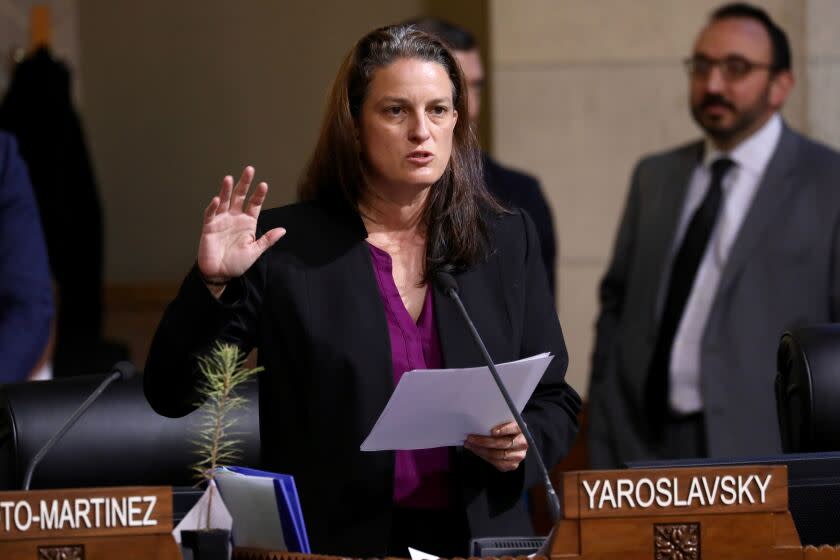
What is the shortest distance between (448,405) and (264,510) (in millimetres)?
377

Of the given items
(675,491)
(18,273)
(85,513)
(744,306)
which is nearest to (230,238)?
(85,513)

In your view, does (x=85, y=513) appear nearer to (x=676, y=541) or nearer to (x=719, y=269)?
(x=676, y=541)

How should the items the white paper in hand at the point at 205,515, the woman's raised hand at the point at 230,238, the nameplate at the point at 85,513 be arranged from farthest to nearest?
1. the woman's raised hand at the point at 230,238
2. the white paper in hand at the point at 205,515
3. the nameplate at the point at 85,513

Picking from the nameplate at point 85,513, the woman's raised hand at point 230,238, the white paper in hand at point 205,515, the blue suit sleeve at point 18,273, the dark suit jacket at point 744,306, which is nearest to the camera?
the nameplate at point 85,513

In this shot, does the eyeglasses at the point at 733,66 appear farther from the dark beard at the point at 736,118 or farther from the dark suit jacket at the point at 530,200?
the dark suit jacket at the point at 530,200

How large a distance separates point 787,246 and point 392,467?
2.08m

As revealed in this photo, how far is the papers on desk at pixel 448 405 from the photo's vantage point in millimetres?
1990

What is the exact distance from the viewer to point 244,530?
1.82m

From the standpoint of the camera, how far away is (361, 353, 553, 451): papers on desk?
1.99 meters

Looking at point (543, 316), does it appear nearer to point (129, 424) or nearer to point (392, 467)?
point (392, 467)

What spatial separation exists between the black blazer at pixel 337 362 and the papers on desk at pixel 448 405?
159mm

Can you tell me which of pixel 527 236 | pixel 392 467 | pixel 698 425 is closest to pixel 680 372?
pixel 698 425

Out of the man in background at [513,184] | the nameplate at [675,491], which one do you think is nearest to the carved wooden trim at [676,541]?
the nameplate at [675,491]

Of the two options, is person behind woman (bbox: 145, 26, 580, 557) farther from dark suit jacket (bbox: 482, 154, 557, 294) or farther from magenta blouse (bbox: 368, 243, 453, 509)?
dark suit jacket (bbox: 482, 154, 557, 294)
